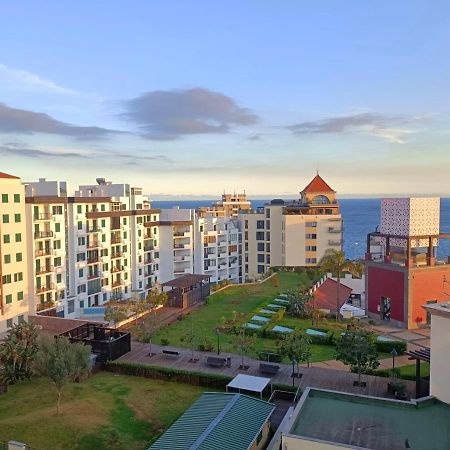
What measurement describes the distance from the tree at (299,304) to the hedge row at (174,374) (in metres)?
20.6

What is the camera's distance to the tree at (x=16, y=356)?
32688 millimetres

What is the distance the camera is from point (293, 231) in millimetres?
A: 93250

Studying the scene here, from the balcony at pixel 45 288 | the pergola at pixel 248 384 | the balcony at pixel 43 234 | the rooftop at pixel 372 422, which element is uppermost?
the balcony at pixel 43 234

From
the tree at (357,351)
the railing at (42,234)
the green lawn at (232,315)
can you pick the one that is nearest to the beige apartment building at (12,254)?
the railing at (42,234)

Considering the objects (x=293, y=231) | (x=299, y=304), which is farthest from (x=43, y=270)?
(x=293, y=231)

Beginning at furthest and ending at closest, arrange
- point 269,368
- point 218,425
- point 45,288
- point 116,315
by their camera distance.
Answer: point 45,288
point 116,315
point 269,368
point 218,425

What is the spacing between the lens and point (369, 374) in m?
34.7

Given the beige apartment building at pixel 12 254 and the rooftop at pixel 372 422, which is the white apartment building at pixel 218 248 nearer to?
the beige apartment building at pixel 12 254

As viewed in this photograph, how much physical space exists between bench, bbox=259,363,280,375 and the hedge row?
8.83ft

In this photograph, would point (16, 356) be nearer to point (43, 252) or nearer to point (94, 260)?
point (43, 252)

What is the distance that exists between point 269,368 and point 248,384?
4.79 metres

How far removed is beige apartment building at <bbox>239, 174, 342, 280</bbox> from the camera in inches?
3691

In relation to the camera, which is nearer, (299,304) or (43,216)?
(299,304)

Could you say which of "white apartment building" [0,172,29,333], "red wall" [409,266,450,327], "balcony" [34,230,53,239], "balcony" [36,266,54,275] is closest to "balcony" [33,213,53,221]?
"balcony" [34,230,53,239]
